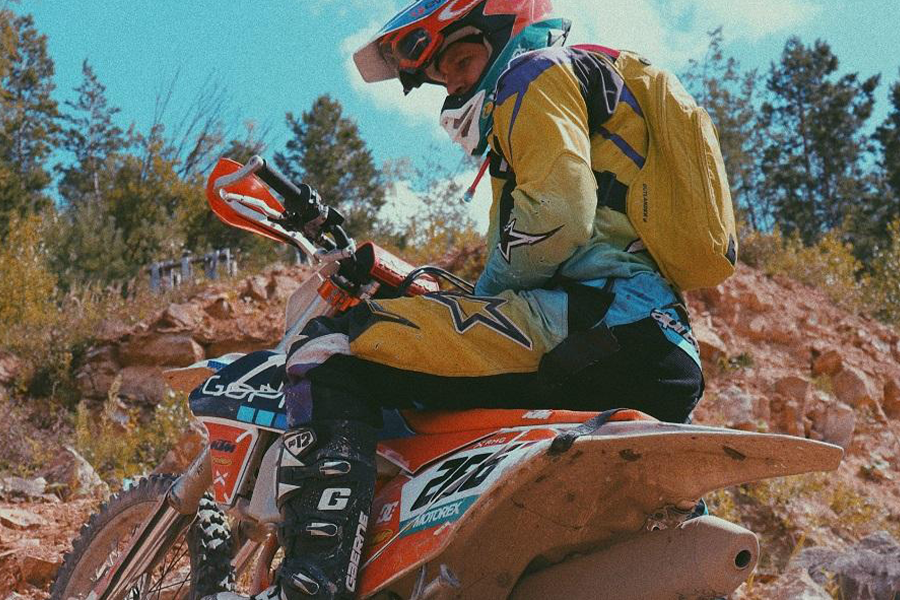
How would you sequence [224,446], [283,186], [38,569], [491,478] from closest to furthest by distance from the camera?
[491,478] → [224,446] → [283,186] → [38,569]

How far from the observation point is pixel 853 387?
1027 centimetres

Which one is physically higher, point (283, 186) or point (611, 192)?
point (283, 186)

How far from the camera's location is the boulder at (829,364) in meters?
10.5

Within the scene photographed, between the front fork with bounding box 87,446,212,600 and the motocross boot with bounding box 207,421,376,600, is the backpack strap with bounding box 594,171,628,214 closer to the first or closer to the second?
the motocross boot with bounding box 207,421,376,600

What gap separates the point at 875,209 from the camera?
108 ft

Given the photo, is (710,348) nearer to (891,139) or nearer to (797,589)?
(797,589)

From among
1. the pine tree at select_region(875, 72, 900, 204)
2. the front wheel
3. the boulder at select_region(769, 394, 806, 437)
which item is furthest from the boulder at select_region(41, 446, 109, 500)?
the pine tree at select_region(875, 72, 900, 204)

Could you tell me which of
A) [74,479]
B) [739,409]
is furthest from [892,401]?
[74,479]

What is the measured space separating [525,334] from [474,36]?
110cm

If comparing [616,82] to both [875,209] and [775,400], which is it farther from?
[875,209]

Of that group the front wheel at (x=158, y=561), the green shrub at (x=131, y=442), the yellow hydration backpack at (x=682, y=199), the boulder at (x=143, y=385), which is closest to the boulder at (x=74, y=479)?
the green shrub at (x=131, y=442)

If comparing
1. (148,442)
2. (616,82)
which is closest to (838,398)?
(148,442)

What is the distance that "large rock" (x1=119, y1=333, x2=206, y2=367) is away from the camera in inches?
396

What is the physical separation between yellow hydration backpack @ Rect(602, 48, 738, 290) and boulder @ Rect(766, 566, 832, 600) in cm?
270
